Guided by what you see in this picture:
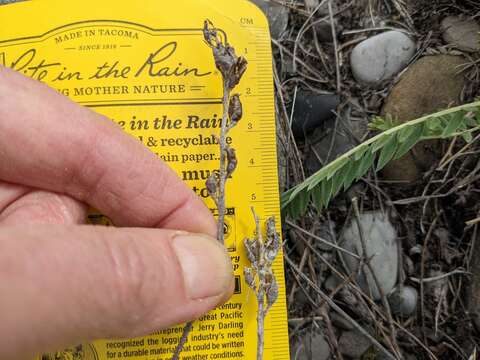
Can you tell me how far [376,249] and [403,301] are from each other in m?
0.21

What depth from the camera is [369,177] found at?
1957 mm

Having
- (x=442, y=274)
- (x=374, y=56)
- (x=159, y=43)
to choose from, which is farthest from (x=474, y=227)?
(x=159, y=43)

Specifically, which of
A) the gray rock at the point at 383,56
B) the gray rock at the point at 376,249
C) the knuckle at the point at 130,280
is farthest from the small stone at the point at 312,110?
the knuckle at the point at 130,280

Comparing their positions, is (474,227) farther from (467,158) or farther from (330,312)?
(330,312)

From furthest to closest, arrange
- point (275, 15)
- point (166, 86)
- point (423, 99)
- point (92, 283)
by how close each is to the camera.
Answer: point (275, 15), point (423, 99), point (166, 86), point (92, 283)

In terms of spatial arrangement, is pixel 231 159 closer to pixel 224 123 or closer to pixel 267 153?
pixel 224 123

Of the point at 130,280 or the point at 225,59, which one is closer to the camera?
the point at 130,280

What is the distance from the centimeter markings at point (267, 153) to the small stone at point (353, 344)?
27 cm

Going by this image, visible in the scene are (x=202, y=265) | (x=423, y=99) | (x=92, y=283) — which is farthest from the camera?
(x=423, y=99)

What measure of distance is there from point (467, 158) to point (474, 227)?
250 millimetres

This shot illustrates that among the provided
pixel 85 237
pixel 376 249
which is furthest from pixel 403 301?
pixel 85 237

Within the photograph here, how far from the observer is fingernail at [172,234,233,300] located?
1.36 meters

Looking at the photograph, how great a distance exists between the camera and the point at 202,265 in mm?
1396

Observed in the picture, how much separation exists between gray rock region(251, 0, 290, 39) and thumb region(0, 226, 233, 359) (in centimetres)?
98
